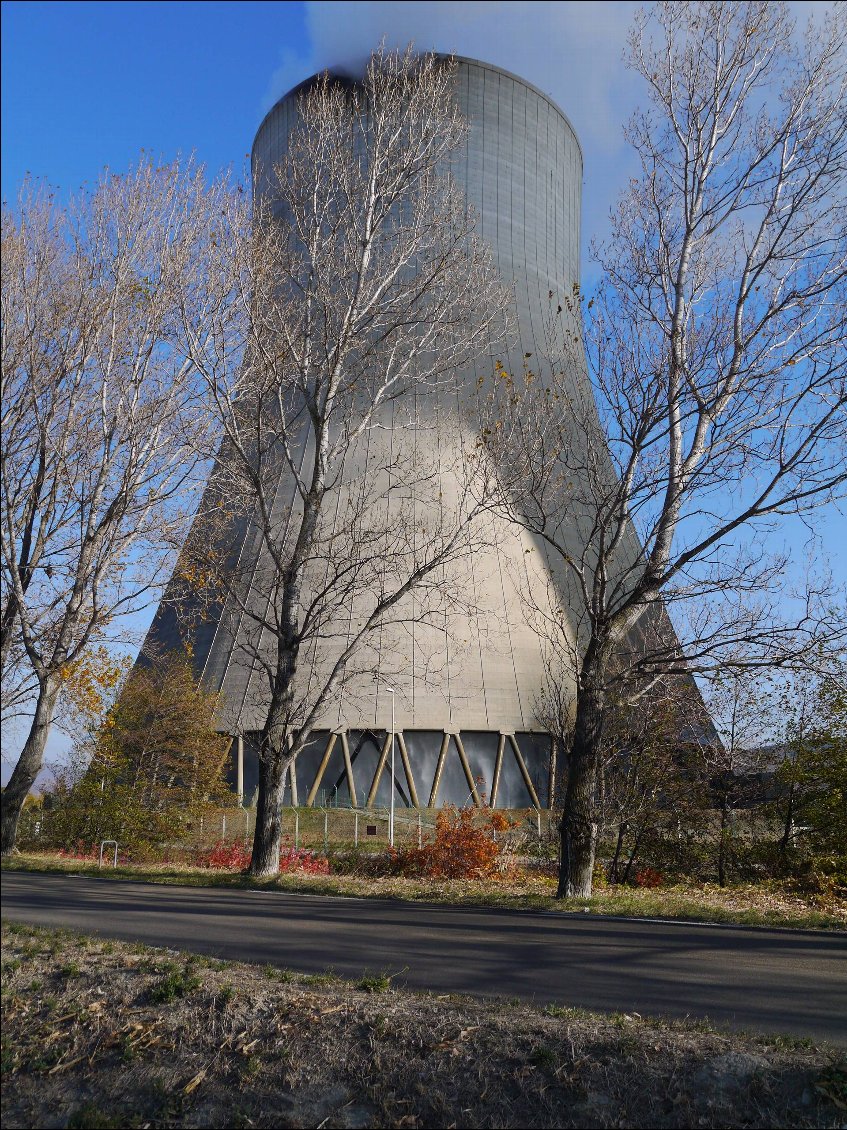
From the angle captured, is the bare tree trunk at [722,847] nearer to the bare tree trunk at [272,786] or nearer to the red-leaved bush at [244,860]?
the red-leaved bush at [244,860]

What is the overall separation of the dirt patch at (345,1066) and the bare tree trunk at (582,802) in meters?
5.79

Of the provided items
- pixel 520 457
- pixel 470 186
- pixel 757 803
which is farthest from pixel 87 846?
pixel 470 186

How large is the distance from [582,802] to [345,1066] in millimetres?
6662

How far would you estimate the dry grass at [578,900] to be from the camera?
916 cm

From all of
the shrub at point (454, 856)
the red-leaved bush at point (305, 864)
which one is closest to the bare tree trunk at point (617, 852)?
the shrub at point (454, 856)

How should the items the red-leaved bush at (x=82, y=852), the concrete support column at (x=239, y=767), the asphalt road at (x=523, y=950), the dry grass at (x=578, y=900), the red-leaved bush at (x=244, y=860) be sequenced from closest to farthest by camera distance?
the asphalt road at (x=523, y=950)
the dry grass at (x=578, y=900)
the red-leaved bush at (x=82, y=852)
the red-leaved bush at (x=244, y=860)
the concrete support column at (x=239, y=767)

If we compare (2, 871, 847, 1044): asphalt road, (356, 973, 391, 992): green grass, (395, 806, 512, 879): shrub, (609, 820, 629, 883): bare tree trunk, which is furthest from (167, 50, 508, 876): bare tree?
(356, 973, 391, 992): green grass

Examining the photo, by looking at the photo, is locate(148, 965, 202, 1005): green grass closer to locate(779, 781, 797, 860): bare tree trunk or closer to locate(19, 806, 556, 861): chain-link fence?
locate(19, 806, 556, 861): chain-link fence

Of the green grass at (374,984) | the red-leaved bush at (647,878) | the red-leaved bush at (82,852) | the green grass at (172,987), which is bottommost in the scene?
the red-leaved bush at (647,878)

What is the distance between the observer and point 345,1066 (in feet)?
13.6

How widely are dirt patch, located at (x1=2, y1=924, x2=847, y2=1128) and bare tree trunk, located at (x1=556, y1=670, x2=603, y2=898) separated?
5790 millimetres

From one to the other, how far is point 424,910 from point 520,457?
5562mm

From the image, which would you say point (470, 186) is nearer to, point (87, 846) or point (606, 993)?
point (87, 846)

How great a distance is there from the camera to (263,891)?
1083 centimetres
